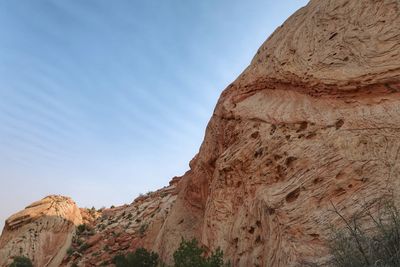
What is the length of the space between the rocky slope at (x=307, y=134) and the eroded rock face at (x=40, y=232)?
728 inches

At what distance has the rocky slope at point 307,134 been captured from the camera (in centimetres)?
833

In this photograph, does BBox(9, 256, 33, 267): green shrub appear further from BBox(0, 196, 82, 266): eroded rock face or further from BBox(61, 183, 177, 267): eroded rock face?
BBox(61, 183, 177, 267): eroded rock face

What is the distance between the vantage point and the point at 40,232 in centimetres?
2947

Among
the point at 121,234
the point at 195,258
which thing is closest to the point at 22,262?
the point at 121,234

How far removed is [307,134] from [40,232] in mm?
25953

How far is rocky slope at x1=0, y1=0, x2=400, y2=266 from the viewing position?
833 cm

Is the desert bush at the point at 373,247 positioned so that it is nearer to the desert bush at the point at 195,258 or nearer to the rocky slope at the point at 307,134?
the rocky slope at the point at 307,134

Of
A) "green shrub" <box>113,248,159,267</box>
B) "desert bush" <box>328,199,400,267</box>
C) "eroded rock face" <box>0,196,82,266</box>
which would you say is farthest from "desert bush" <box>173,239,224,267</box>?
"eroded rock face" <box>0,196,82,266</box>

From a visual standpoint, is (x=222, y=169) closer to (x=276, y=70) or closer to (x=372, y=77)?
(x=276, y=70)

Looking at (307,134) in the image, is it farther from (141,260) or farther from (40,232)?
(40,232)

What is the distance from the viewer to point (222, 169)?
1300 cm

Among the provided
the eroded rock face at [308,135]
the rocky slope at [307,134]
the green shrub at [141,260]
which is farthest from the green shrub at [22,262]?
the eroded rock face at [308,135]

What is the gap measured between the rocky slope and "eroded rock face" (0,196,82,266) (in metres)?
18.5

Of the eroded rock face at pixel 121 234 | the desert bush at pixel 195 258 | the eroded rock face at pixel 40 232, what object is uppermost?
the eroded rock face at pixel 40 232
